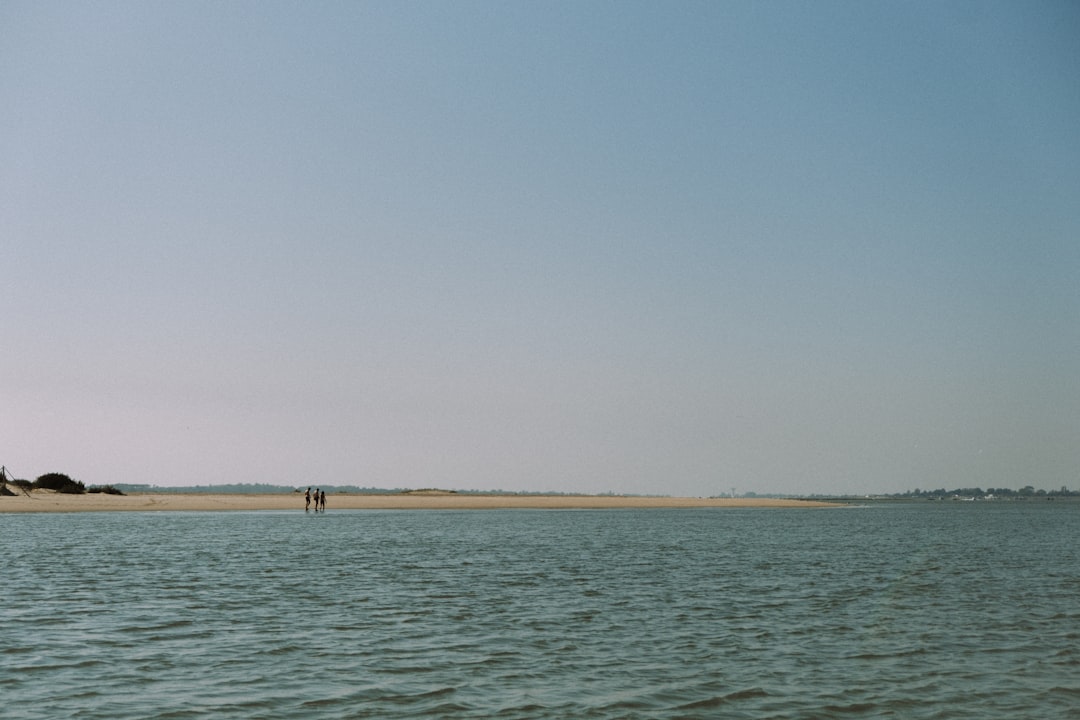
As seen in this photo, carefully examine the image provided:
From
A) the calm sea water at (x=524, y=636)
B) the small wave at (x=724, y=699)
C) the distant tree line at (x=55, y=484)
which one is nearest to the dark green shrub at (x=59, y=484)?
the distant tree line at (x=55, y=484)

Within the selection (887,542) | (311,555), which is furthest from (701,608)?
(887,542)

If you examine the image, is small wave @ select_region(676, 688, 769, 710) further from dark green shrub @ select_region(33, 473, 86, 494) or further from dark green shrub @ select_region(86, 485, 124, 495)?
dark green shrub @ select_region(86, 485, 124, 495)

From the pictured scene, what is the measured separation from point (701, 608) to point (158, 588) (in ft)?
56.5

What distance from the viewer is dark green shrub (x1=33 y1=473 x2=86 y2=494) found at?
99.3m

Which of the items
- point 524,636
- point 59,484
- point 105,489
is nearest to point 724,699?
point 524,636

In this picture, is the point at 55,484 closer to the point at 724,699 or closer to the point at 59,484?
the point at 59,484

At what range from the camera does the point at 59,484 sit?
3964 inches

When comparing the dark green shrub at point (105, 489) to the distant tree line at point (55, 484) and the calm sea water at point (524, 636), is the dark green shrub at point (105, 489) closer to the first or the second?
the distant tree line at point (55, 484)

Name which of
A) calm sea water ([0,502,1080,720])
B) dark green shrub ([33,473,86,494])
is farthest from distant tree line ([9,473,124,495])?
calm sea water ([0,502,1080,720])

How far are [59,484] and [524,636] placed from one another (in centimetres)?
9935

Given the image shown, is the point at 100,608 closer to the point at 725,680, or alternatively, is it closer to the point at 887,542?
the point at 725,680

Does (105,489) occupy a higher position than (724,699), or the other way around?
(105,489)

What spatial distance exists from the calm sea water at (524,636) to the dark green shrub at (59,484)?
66623mm

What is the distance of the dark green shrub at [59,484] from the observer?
326ft
